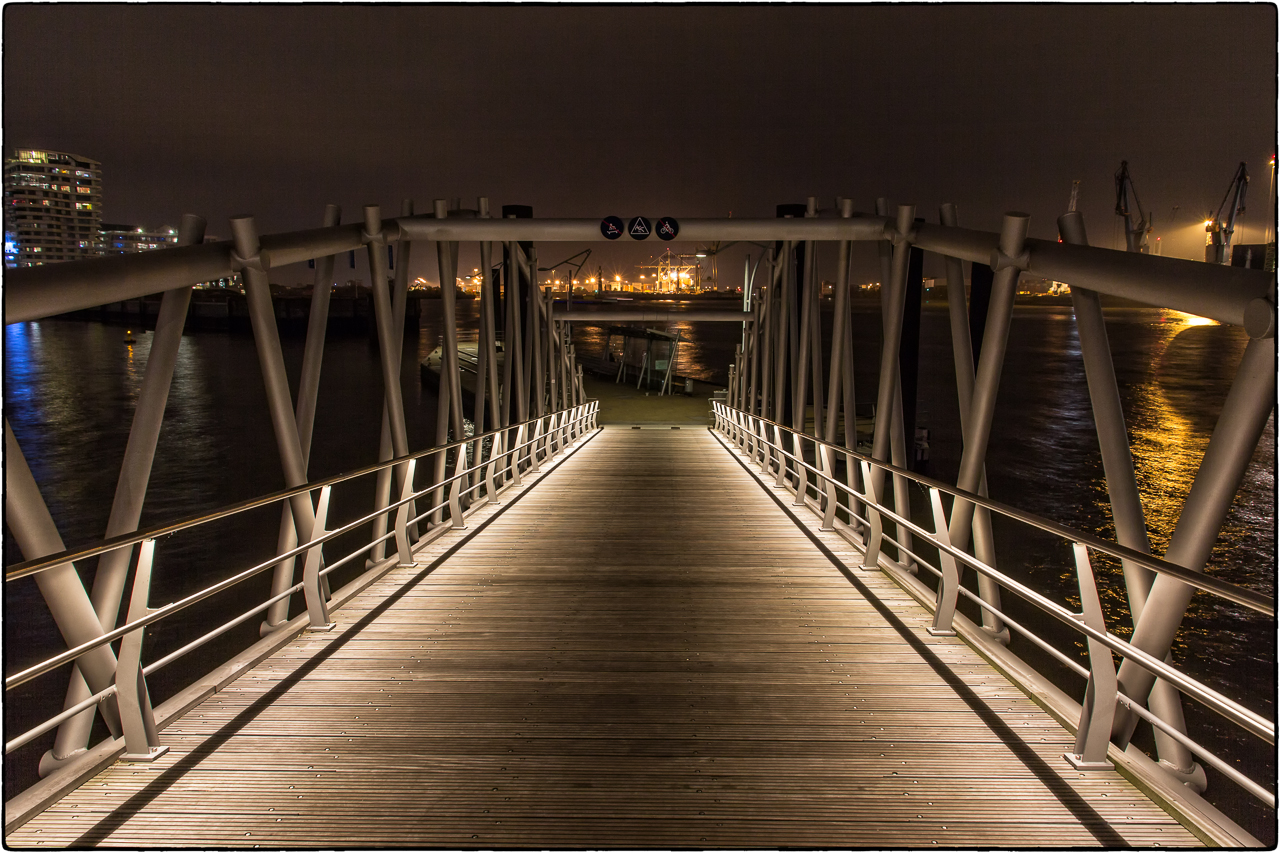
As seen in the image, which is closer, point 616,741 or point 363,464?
point 616,741

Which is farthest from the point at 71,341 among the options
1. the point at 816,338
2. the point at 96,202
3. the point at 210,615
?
the point at 816,338

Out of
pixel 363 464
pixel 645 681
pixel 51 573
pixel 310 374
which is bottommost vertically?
pixel 363 464

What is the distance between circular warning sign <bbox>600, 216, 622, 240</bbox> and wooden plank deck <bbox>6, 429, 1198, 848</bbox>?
12.6ft

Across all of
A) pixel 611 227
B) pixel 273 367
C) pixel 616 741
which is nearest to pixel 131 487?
pixel 273 367

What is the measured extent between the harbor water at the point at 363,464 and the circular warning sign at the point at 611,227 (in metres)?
4.89

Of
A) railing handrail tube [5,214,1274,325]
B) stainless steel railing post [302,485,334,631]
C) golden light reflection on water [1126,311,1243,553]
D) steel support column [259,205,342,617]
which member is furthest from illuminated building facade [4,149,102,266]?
golden light reflection on water [1126,311,1243,553]

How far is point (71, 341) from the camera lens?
105 metres

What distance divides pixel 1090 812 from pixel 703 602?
2.80 metres

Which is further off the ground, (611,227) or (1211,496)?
(611,227)

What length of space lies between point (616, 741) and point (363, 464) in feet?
97.5

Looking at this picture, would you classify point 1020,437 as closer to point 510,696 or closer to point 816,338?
point 816,338

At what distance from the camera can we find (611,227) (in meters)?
7.65

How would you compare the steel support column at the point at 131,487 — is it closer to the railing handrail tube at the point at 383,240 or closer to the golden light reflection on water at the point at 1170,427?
the railing handrail tube at the point at 383,240

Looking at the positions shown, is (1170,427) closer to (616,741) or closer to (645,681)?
(645,681)
